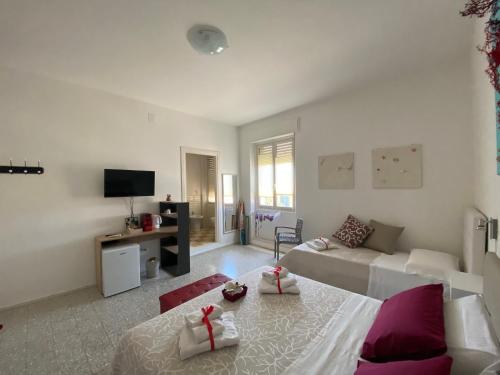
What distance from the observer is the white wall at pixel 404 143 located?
99.3 inches

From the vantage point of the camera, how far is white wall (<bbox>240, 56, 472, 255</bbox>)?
2.52 metres

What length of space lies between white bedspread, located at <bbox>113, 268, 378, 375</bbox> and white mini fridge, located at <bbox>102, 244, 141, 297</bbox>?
184cm

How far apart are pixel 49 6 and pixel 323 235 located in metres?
4.27

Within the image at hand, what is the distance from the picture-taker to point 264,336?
3.92 ft

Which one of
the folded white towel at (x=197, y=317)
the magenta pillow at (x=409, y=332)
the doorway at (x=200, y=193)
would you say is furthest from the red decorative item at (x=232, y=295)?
the doorway at (x=200, y=193)

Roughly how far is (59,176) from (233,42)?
2841 millimetres

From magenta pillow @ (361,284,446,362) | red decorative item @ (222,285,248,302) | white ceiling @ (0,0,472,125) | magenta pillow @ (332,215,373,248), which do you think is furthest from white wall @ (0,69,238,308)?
magenta pillow @ (361,284,446,362)

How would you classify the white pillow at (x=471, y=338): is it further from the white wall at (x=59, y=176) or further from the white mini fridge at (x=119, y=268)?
the white wall at (x=59, y=176)

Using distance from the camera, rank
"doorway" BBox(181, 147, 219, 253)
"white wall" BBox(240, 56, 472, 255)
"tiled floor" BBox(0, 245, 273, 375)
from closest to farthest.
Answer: "tiled floor" BBox(0, 245, 273, 375) → "white wall" BBox(240, 56, 472, 255) → "doorway" BBox(181, 147, 219, 253)

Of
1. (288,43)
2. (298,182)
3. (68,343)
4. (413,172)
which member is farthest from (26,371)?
Result: (413,172)

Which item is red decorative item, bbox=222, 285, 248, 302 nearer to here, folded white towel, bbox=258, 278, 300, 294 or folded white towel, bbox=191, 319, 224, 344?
folded white towel, bbox=258, 278, 300, 294

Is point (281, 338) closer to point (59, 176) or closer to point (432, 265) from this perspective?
point (432, 265)

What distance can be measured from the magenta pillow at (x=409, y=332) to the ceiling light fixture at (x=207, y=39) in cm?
252

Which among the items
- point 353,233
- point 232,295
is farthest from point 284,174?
Answer: point 232,295
